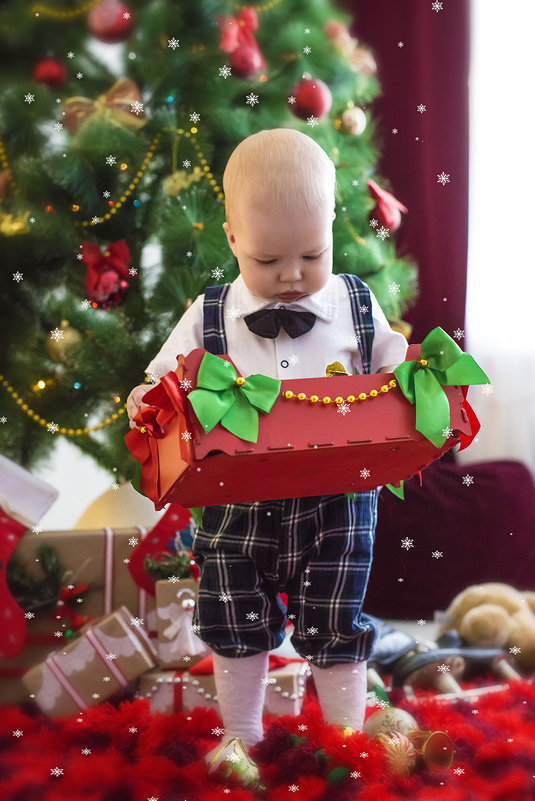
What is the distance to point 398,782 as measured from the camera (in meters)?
0.92

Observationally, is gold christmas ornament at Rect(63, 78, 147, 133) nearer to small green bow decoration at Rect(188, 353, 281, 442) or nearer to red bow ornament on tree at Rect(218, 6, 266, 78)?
red bow ornament on tree at Rect(218, 6, 266, 78)

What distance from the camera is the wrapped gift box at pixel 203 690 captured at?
4.00 ft

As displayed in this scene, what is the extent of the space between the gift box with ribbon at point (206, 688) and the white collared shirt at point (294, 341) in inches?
18.9

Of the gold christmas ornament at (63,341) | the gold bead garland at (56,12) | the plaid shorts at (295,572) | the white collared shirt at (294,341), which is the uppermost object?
the gold bead garland at (56,12)

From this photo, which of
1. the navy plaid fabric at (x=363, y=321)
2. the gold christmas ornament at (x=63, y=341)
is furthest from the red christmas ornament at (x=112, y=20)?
the navy plaid fabric at (x=363, y=321)

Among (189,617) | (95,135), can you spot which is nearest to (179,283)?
(95,135)

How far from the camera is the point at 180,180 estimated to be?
140 centimetres

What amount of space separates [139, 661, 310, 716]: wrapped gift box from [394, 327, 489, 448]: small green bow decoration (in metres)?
0.52

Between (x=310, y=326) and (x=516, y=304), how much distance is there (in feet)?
2.79

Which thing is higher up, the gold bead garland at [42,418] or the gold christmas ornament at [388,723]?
the gold bead garland at [42,418]

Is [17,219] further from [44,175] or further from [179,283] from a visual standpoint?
[179,283]

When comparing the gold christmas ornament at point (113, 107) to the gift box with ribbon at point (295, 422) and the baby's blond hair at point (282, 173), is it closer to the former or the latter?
A: the baby's blond hair at point (282, 173)

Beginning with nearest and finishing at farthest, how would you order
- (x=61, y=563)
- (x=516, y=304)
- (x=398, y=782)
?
(x=398, y=782)
(x=61, y=563)
(x=516, y=304)

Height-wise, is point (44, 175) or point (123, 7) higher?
point (123, 7)
